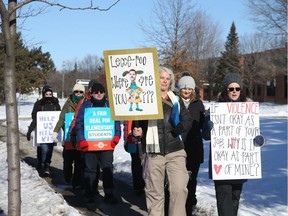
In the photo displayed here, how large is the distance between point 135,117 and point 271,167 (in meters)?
5.17

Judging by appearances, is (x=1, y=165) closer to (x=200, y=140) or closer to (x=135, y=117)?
(x=200, y=140)

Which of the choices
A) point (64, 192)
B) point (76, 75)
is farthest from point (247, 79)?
point (76, 75)

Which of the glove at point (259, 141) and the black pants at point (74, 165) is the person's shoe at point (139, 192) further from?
the glove at point (259, 141)

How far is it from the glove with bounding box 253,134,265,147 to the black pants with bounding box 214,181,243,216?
0.53m

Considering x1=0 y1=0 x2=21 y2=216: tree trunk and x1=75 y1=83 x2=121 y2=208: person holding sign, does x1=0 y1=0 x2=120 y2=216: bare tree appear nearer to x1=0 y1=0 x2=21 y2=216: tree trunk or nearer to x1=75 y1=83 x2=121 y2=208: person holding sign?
x1=0 y1=0 x2=21 y2=216: tree trunk

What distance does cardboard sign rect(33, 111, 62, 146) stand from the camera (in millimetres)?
9875

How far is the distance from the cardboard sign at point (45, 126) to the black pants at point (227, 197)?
5.38 m

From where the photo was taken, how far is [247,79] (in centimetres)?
5725

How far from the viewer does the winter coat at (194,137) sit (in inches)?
251

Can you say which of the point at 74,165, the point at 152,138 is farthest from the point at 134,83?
the point at 74,165

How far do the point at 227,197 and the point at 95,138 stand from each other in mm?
2559

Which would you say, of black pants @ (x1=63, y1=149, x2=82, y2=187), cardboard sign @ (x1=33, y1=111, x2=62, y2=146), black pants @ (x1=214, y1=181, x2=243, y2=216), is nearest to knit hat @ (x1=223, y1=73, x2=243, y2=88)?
black pants @ (x1=214, y1=181, x2=243, y2=216)

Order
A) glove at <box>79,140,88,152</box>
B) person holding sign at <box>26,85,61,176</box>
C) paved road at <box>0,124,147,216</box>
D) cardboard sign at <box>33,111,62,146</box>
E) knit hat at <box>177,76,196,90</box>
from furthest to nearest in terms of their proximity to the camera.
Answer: cardboard sign at <box>33,111,62,146</box>, person holding sign at <box>26,85,61,176</box>, glove at <box>79,140,88,152</box>, paved road at <box>0,124,147,216</box>, knit hat at <box>177,76,196,90</box>

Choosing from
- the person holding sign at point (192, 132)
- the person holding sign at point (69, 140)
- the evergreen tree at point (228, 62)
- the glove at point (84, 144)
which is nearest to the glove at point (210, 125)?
the person holding sign at point (192, 132)
